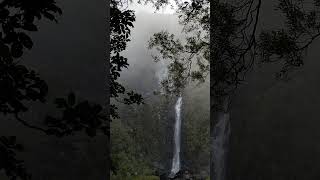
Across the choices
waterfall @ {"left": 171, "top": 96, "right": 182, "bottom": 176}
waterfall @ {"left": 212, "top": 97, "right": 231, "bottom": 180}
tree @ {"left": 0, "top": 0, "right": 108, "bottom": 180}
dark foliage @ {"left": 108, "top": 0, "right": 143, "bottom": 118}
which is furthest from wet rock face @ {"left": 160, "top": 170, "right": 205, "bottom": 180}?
tree @ {"left": 0, "top": 0, "right": 108, "bottom": 180}

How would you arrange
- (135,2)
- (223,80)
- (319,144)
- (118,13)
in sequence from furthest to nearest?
1. (135,2)
2. (118,13)
3. (223,80)
4. (319,144)

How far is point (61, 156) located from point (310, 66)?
1.72 meters

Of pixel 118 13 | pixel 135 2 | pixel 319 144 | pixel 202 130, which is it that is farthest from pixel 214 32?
pixel 202 130

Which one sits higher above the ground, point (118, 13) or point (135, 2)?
point (135, 2)

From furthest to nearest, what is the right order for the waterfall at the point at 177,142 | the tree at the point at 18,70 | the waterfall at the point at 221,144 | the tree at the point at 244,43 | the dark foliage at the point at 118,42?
1. the waterfall at the point at 177,142
2. the dark foliage at the point at 118,42
3. the waterfall at the point at 221,144
4. the tree at the point at 244,43
5. the tree at the point at 18,70

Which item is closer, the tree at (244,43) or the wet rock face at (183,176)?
the tree at (244,43)

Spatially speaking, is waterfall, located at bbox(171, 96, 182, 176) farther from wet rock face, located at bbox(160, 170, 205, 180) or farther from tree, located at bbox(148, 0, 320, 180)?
tree, located at bbox(148, 0, 320, 180)

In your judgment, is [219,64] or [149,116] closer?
[219,64]

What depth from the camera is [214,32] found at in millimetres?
3201

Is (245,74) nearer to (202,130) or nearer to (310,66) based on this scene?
(310,66)

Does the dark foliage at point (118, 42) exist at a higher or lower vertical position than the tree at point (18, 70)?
higher

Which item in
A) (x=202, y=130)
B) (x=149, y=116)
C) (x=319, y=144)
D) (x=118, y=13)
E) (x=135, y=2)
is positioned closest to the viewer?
(x=319, y=144)

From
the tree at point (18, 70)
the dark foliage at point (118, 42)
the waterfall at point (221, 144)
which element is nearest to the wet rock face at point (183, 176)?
the dark foliage at point (118, 42)

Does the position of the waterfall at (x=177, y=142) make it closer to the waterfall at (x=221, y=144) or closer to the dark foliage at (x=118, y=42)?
the dark foliage at (x=118, y=42)
